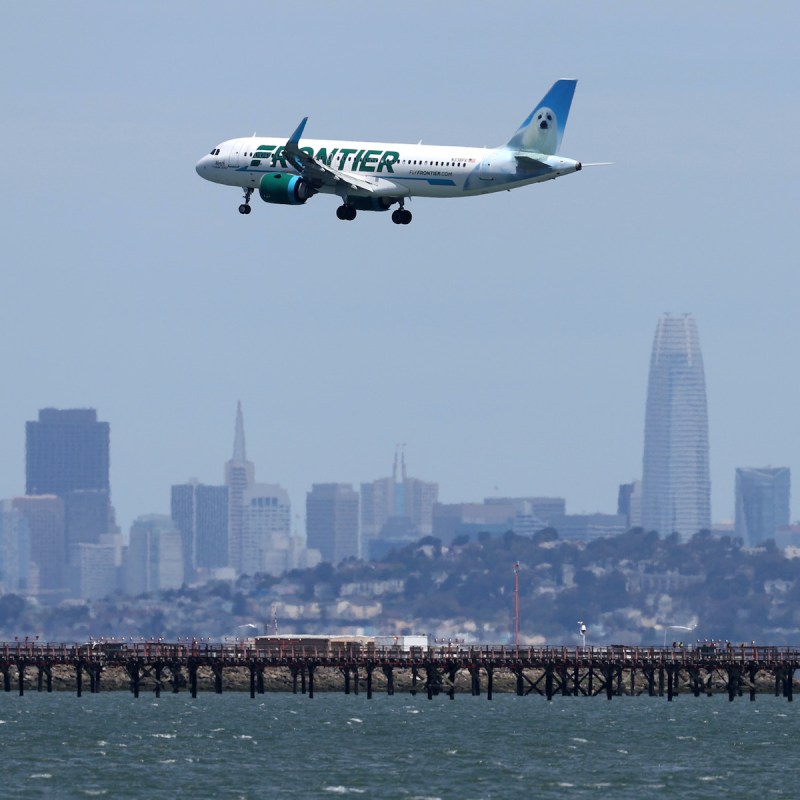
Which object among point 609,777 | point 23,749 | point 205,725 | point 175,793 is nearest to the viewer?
point 175,793

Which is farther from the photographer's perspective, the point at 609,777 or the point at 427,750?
the point at 427,750

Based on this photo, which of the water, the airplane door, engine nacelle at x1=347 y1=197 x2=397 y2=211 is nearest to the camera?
the water

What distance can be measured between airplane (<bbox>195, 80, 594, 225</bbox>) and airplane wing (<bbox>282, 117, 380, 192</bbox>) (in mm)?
63

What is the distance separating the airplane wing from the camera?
7136 inches

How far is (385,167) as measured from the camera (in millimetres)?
181375

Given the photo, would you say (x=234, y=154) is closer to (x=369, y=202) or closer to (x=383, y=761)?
(x=369, y=202)

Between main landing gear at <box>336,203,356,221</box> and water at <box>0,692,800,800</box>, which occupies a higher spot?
main landing gear at <box>336,203,356,221</box>

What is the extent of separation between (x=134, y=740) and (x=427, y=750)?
63.3 feet

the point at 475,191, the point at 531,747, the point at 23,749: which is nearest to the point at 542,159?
the point at 475,191

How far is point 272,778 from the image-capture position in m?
158

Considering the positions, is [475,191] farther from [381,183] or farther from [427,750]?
[427,750]

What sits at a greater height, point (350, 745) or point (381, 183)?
point (381, 183)

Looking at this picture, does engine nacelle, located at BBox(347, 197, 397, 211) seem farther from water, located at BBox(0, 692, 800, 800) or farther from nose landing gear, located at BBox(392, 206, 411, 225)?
water, located at BBox(0, 692, 800, 800)

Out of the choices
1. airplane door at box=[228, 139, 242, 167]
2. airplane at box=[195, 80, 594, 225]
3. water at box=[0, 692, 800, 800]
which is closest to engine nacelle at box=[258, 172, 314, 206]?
airplane at box=[195, 80, 594, 225]
